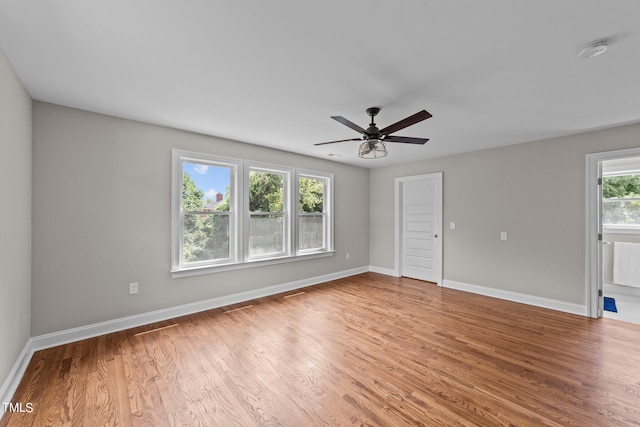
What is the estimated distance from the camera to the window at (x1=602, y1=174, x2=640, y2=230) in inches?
179

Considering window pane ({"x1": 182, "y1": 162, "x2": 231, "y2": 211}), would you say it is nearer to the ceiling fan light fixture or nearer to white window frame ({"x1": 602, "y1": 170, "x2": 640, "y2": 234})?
the ceiling fan light fixture

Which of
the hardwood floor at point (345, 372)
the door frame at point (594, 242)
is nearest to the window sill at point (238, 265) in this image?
the hardwood floor at point (345, 372)

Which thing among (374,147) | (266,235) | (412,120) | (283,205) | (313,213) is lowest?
(266,235)

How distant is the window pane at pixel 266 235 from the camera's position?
4300mm

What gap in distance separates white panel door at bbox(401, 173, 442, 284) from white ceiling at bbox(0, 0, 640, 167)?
209 cm

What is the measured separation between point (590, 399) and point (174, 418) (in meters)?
2.94

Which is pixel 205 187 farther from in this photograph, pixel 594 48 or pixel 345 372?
Result: pixel 594 48

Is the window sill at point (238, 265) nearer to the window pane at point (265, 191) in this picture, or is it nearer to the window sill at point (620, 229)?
the window pane at point (265, 191)

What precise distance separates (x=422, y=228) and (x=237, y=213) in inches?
141

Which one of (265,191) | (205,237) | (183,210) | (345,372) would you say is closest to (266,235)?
(265,191)

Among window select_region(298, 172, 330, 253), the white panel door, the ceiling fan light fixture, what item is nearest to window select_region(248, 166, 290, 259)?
window select_region(298, 172, 330, 253)

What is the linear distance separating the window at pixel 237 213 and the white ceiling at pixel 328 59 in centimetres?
85

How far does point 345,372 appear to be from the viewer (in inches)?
89.6

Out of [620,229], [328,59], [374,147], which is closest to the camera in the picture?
[328,59]
